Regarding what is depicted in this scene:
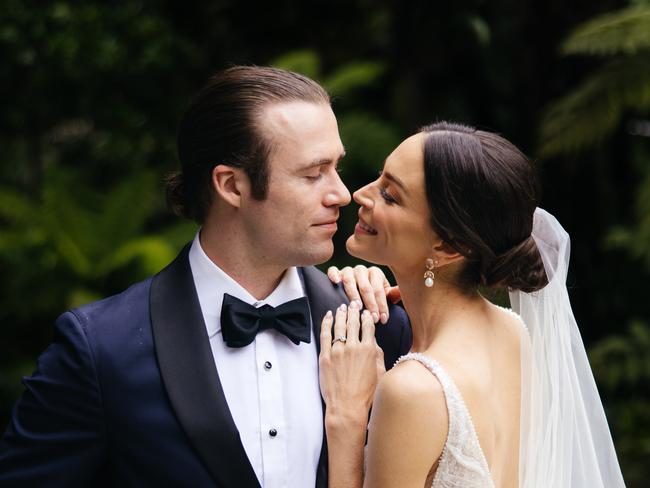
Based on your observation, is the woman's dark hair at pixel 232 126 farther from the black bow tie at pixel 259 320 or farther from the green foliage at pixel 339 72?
the green foliage at pixel 339 72

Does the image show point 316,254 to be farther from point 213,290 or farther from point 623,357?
point 623,357

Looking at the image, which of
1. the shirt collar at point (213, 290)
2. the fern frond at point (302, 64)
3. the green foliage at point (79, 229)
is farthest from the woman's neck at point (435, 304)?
the fern frond at point (302, 64)

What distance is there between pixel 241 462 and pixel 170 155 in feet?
17.7

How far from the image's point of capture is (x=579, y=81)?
611 cm

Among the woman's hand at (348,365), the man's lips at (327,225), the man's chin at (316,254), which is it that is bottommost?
the woman's hand at (348,365)

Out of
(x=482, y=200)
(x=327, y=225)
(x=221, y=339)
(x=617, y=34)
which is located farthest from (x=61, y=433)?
(x=617, y=34)

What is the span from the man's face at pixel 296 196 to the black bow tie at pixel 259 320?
0.13 meters

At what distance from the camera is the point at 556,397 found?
2615 mm

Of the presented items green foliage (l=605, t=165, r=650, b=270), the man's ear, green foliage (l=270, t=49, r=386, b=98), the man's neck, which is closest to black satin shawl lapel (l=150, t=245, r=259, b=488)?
the man's neck

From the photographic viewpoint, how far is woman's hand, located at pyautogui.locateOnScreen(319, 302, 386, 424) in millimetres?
2408

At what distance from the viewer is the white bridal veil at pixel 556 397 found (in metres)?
2.57

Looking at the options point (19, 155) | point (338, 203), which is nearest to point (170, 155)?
point (19, 155)

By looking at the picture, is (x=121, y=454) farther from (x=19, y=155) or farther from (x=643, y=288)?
(x=19, y=155)

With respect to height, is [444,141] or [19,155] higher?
[444,141]
